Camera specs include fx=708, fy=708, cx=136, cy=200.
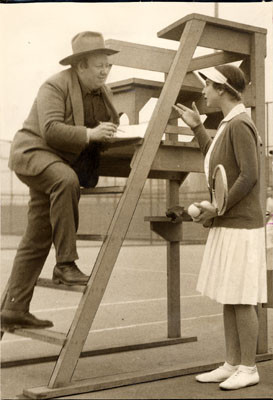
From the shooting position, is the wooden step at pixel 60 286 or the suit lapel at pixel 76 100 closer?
the wooden step at pixel 60 286


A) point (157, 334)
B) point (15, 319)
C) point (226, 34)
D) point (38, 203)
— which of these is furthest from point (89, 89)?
point (157, 334)

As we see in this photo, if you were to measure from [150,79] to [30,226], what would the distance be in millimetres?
1730

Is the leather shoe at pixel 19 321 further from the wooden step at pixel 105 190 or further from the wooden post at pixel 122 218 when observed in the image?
the wooden step at pixel 105 190

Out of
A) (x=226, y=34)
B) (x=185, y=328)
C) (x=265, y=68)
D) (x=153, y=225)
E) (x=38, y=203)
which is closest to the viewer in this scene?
(x=38, y=203)

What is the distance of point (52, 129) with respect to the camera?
422 cm

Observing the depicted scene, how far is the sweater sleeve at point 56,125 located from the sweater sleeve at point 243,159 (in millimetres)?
906

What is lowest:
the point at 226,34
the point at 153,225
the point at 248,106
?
the point at 153,225

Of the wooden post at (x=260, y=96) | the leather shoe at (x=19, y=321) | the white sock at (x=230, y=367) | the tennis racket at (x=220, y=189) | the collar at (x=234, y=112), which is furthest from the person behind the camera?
the wooden post at (x=260, y=96)

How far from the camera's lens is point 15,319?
4.57m

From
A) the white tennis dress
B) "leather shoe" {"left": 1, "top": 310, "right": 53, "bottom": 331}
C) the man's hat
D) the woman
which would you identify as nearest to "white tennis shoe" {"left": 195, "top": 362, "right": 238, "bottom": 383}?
the woman

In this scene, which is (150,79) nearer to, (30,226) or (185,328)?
(30,226)

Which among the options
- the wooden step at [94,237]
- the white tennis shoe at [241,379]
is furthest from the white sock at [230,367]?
the wooden step at [94,237]

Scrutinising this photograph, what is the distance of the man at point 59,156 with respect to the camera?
421 cm

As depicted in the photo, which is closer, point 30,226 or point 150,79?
point 30,226
